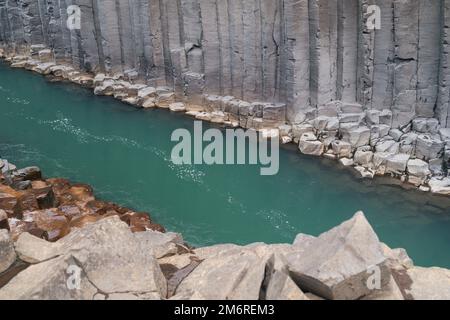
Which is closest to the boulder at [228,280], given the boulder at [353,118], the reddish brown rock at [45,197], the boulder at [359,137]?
the reddish brown rock at [45,197]

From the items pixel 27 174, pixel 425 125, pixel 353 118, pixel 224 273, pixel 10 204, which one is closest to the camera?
pixel 224 273

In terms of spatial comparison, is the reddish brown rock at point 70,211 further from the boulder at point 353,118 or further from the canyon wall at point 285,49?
the boulder at point 353,118

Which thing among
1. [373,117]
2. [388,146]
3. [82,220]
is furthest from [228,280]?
[373,117]

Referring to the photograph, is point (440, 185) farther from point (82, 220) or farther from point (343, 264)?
point (343, 264)

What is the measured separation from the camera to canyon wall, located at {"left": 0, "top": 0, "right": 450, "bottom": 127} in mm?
13586

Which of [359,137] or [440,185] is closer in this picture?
[440,185]

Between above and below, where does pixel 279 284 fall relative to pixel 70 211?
above

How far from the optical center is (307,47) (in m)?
15.1

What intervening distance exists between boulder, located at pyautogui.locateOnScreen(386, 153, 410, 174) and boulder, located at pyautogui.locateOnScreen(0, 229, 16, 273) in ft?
31.0
